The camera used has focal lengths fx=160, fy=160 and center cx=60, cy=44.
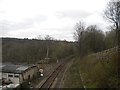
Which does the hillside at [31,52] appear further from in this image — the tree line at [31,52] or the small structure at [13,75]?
the small structure at [13,75]

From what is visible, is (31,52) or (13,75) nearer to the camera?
(13,75)

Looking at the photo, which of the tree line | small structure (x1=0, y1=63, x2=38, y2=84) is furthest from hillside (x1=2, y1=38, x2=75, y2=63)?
small structure (x1=0, y1=63, x2=38, y2=84)

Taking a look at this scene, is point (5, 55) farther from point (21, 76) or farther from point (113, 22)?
point (113, 22)

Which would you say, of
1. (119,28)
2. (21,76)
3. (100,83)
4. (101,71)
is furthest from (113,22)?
(21,76)

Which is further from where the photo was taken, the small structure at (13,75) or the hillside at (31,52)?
the hillside at (31,52)

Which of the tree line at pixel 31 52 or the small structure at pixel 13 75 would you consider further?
the tree line at pixel 31 52

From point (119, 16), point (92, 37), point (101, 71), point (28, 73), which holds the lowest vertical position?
point (28, 73)

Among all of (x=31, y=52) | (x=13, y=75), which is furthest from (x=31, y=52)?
(x=13, y=75)

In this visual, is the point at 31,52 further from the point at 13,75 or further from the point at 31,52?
the point at 13,75

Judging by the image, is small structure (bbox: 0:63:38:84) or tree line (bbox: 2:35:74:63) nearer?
small structure (bbox: 0:63:38:84)

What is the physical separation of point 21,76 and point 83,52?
70.7ft

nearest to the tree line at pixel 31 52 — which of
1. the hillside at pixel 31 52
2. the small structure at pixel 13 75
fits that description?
the hillside at pixel 31 52

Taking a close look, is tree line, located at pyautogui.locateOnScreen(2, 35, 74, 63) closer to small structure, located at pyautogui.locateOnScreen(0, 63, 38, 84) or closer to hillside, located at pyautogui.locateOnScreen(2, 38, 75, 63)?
hillside, located at pyautogui.locateOnScreen(2, 38, 75, 63)

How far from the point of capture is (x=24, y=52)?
49.2m
